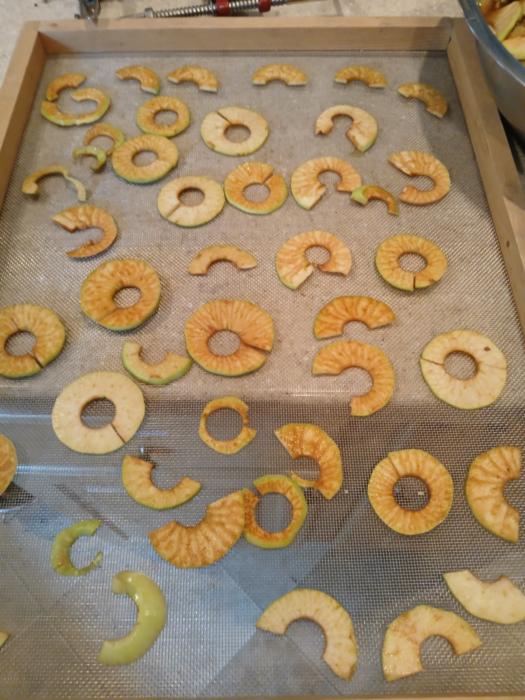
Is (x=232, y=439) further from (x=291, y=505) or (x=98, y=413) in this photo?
(x=98, y=413)

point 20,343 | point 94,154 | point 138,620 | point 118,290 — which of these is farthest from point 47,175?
point 138,620

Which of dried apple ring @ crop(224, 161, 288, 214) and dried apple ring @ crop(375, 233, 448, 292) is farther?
dried apple ring @ crop(224, 161, 288, 214)

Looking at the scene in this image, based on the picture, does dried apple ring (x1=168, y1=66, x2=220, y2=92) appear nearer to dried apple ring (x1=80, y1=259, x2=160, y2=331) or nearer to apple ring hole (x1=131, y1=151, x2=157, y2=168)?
apple ring hole (x1=131, y1=151, x2=157, y2=168)

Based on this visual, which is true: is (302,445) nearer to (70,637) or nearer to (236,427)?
(236,427)

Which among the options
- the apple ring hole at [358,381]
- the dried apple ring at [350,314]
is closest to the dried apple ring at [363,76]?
the dried apple ring at [350,314]

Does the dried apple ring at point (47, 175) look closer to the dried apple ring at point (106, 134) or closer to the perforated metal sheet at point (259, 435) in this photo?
the perforated metal sheet at point (259, 435)

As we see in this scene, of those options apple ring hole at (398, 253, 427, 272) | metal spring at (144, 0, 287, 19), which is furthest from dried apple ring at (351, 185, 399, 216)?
metal spring at (144, 0, 287, 19)
